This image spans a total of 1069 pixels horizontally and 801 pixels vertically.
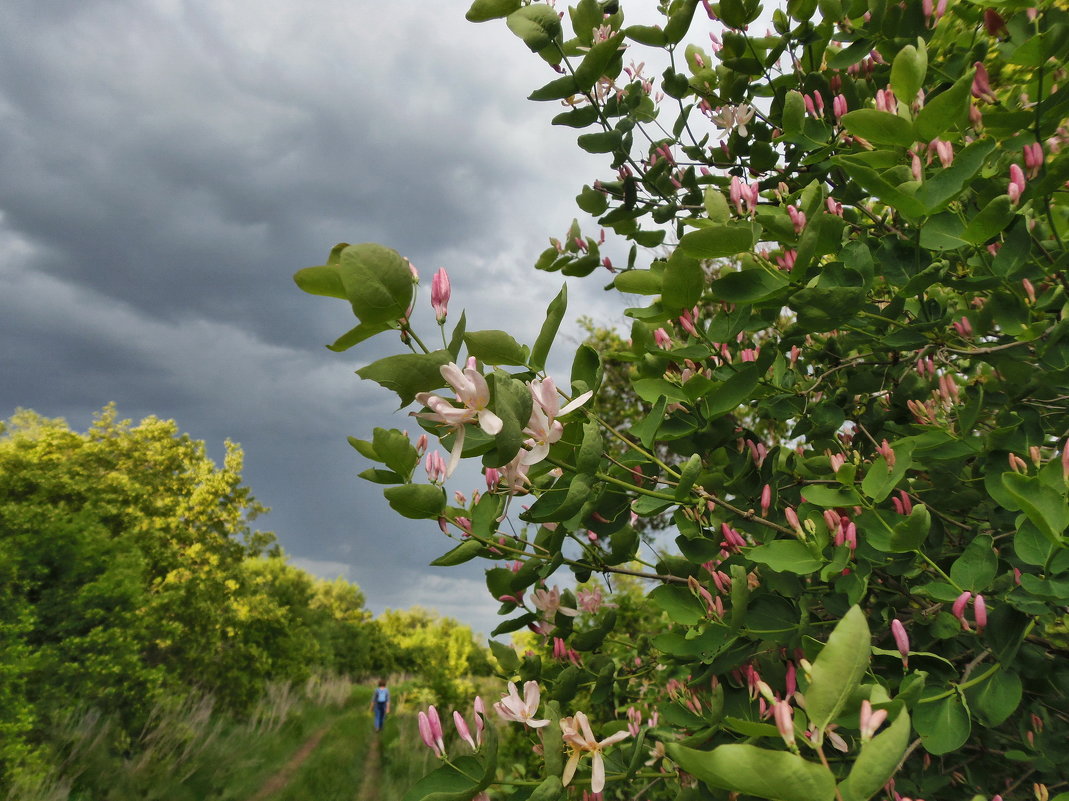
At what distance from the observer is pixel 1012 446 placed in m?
1.54

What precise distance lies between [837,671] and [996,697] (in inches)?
33.3

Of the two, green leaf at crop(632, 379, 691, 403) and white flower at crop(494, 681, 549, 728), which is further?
green leaf at crop(632, 379, 691, 403)

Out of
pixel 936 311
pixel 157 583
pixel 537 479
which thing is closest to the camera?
pixel 537 479

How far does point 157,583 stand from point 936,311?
50.9 ft

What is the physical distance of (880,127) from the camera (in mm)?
1367

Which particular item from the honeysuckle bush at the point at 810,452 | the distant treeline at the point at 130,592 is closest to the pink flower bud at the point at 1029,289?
the honeysuckle bush at the point at 810,452

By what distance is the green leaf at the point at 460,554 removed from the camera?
1.34m

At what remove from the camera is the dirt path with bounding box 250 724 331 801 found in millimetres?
10125

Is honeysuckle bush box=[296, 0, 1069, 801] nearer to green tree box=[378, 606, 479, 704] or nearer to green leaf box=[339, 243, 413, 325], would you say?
green leaf box=[339, 243, 413, 325]

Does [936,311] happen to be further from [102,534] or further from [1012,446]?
[102,534]

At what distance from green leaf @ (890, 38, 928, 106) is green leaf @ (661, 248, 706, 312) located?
605 millimetres

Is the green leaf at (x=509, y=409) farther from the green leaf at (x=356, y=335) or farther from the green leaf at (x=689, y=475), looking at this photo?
the green leaf at (x=689, y=475)

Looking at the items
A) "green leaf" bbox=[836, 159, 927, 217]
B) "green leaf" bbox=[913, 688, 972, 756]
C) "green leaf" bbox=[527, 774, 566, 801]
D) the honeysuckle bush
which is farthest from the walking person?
"green leaf" bbox=[836, 159, 927, 217]

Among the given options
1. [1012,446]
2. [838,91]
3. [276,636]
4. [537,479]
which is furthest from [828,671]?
[276,636]
